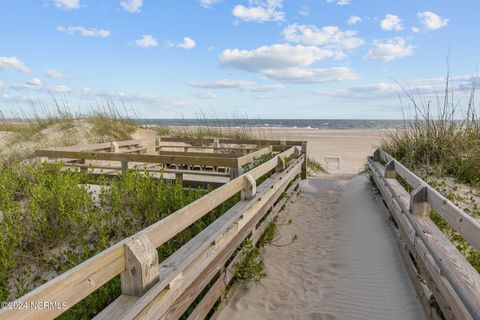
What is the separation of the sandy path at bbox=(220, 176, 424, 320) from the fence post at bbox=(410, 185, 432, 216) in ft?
2.50

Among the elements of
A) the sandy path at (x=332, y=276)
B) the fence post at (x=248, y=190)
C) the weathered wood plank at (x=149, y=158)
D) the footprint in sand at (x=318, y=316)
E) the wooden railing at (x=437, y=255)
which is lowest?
the footprint in sand at (x=318, y=316)

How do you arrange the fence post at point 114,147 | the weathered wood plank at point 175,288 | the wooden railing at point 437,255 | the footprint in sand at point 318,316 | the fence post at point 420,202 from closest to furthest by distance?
the weathered wood plank at point 175,288, the wooden railing at point 437,255, the footprint in sand at point 318,316, the fence post at point 420,202, the fence post at point 114,147

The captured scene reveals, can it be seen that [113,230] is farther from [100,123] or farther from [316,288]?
[100,123]

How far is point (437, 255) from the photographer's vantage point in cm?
296

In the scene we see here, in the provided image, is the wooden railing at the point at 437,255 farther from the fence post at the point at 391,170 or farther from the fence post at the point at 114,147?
the fence post at the point at 114,147

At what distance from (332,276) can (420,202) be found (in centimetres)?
142

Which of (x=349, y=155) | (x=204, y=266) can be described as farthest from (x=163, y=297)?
(x=349, y=155)

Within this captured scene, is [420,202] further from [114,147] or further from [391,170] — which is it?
[114,147]

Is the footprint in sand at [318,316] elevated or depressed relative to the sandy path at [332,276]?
depressed

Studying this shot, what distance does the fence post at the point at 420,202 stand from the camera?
13.0 ft

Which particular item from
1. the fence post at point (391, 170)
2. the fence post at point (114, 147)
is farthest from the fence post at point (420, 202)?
the fence post at point (114, 147)

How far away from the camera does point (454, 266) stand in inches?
111

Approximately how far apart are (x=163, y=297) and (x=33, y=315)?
872mm

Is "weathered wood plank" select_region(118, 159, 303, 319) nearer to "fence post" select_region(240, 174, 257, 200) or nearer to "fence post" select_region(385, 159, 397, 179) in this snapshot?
"fence post" select_region(240, 174, 257, 200)
